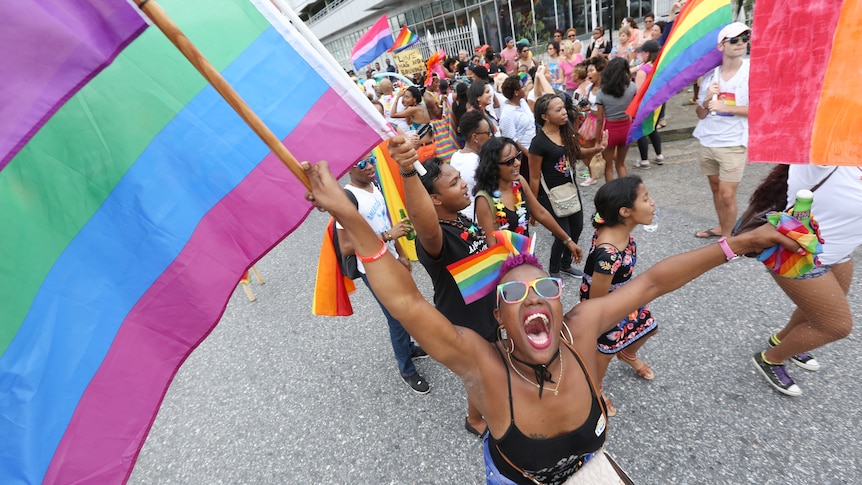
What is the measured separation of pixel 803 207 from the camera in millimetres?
1583

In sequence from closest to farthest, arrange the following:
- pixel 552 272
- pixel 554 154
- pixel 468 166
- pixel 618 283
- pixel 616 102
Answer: pixel 618 283 → pixel 468 166 → pixel 554 154 → pixel 552 272 → pixel 616 102

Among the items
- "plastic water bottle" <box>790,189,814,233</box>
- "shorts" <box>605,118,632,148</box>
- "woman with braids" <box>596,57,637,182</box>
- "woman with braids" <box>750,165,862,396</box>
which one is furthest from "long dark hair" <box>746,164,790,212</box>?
"shorts" <box>605,118,632,148</box>

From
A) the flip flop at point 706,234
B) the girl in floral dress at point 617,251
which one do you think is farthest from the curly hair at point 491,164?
the flip flop at point 706,234

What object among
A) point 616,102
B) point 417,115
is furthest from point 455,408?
point 616,102

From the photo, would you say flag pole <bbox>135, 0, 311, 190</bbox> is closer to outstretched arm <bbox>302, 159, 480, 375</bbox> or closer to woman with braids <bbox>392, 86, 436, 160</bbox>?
outstretched arm <bbox>302, 159, 480, 375</bbox>

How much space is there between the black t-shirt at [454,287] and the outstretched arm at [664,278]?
84cm

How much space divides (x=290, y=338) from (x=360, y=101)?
11.5 ft

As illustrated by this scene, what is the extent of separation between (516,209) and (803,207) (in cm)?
185

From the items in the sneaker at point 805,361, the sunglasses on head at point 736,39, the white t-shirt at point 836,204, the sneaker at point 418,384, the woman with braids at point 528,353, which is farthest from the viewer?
the sunglasses on head at point 736,39

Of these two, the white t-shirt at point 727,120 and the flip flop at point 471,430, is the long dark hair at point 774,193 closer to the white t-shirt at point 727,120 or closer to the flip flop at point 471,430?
the white t-shirt at point 727,120

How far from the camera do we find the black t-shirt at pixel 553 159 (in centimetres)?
388

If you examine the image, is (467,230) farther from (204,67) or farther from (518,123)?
(518,123)

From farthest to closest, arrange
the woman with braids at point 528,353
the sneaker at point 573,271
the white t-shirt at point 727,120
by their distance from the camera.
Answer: the sneaker at point 573,271
the white t-shirt at point 727,120
the woman with braids at point 528,353

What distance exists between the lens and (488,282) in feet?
5.86
